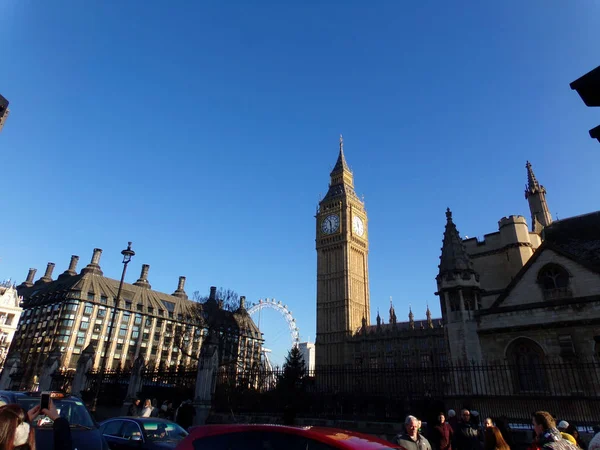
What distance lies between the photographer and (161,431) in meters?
9.27

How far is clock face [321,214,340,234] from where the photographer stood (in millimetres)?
96250

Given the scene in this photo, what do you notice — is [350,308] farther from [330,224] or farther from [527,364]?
[527,364]

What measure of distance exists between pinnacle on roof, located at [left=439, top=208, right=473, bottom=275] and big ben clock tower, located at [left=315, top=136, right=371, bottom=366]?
70365mm

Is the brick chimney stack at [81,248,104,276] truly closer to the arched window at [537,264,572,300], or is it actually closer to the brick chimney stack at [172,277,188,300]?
the brick chimney stack at [172,277,188,300]

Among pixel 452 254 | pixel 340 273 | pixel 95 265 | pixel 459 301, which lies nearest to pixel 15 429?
pixel 459 301

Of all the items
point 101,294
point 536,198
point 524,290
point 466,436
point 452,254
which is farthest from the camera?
point 101,294

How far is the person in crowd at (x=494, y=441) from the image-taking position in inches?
211

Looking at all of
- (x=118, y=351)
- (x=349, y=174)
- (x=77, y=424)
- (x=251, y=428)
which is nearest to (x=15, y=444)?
(x=251, y=428)

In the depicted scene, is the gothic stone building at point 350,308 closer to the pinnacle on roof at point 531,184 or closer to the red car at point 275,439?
the pinnacle on roof at point 531,184

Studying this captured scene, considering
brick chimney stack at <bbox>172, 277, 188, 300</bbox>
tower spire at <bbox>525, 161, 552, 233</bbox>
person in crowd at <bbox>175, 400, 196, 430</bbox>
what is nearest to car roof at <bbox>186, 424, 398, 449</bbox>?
person in crowd at <bbox>175, 400, 196, 430</bbox>

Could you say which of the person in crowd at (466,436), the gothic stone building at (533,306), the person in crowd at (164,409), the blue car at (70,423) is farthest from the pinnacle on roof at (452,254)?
the blue car at (70,423)

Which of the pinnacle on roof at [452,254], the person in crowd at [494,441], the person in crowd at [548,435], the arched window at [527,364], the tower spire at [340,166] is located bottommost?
the person in crowd at [494,441]

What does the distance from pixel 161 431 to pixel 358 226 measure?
91976 mm

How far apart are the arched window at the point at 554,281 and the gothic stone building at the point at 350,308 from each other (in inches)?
2416
